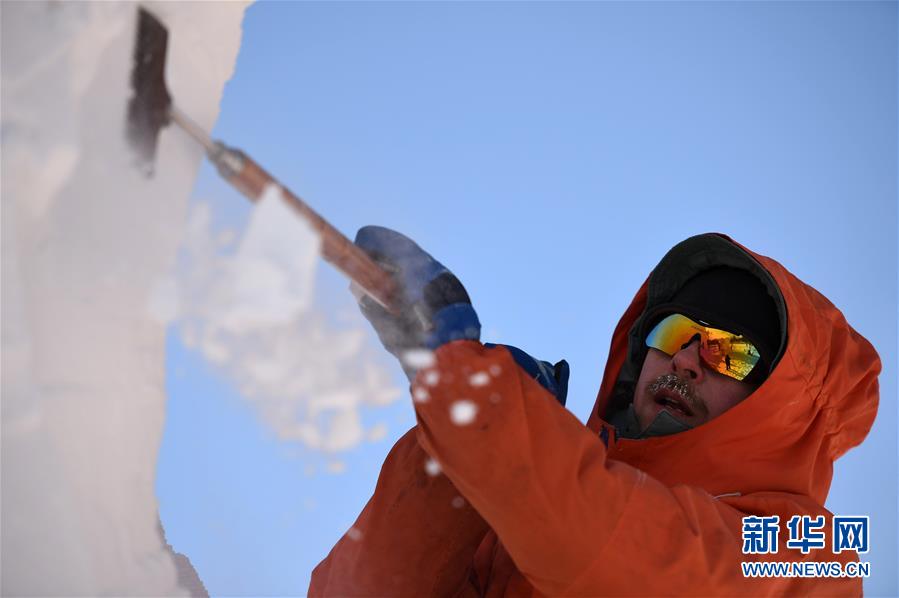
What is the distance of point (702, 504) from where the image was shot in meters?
2.09

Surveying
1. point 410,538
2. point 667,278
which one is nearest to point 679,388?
point 667,278

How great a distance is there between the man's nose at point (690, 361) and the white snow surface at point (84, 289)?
1835 millimetres

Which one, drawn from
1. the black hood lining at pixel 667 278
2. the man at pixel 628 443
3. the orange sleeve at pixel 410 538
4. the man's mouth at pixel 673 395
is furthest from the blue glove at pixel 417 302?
the black hood lining at pixel 667 278

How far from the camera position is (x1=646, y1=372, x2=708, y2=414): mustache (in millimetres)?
2805

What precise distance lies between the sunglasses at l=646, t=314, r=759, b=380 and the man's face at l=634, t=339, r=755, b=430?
25 mm

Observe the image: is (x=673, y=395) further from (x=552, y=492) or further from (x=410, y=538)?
(x=552, y=492)

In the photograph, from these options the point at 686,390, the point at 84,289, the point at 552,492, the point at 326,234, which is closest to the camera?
the point at 84,289

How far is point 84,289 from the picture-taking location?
1.66m

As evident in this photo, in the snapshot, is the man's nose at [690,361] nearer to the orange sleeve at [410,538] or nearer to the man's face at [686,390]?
the man's face at [686,390]

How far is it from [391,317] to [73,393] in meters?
0.93

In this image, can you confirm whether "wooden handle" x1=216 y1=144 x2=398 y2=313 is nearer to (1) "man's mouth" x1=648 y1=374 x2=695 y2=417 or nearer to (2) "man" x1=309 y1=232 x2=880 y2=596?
(2) "man" x1=309 y1=232 x2=880 y2=596

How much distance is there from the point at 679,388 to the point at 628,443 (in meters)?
0.33

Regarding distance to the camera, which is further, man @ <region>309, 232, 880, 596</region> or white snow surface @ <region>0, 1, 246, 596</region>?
man @ <region>309, 232, 880, 596</region>

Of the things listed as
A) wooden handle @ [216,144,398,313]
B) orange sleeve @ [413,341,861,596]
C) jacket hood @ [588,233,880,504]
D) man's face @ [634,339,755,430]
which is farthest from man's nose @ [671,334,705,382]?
wooden handle @ [216,144,398,313]
